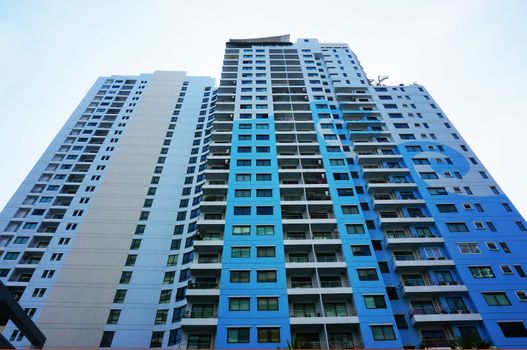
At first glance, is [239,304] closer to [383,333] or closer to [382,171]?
[383,333]

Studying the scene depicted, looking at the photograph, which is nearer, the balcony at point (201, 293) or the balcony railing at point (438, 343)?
the balcony railing at point (438, 343)

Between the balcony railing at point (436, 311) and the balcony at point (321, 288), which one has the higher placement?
the balcony at point (321, 288)

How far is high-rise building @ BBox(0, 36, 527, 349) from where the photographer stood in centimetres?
3089

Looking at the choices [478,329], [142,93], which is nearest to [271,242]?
[478,329]

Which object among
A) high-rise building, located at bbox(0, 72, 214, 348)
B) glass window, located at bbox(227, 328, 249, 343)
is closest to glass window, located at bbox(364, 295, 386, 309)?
glass window, located at bbox(227, 328, 249, 343)

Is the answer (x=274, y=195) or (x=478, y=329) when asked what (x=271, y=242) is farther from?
(x=478, y=329)

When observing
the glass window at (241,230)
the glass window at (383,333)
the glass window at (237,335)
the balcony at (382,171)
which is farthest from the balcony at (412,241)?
the glass window at (237,335)

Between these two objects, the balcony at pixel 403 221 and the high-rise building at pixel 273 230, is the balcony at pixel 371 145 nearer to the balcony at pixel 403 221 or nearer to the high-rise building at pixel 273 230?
the high-rise building at pixel 273 230

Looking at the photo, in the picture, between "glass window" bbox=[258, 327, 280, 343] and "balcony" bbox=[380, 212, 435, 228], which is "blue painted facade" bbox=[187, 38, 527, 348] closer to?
"balcony" bbox=[380, 212, 435, 228]

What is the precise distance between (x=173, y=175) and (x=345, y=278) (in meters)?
31.4

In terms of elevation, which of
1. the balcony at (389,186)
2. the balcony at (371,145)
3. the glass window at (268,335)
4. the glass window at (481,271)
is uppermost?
the balcony at (371,145)

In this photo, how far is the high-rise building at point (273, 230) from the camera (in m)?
30.9

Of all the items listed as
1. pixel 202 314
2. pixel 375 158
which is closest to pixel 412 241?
pixel 375 158


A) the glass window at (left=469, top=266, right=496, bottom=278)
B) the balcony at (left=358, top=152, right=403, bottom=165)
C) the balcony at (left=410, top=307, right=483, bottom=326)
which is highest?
the balcony at (left=358, top=152, right=403, bottom=165)
